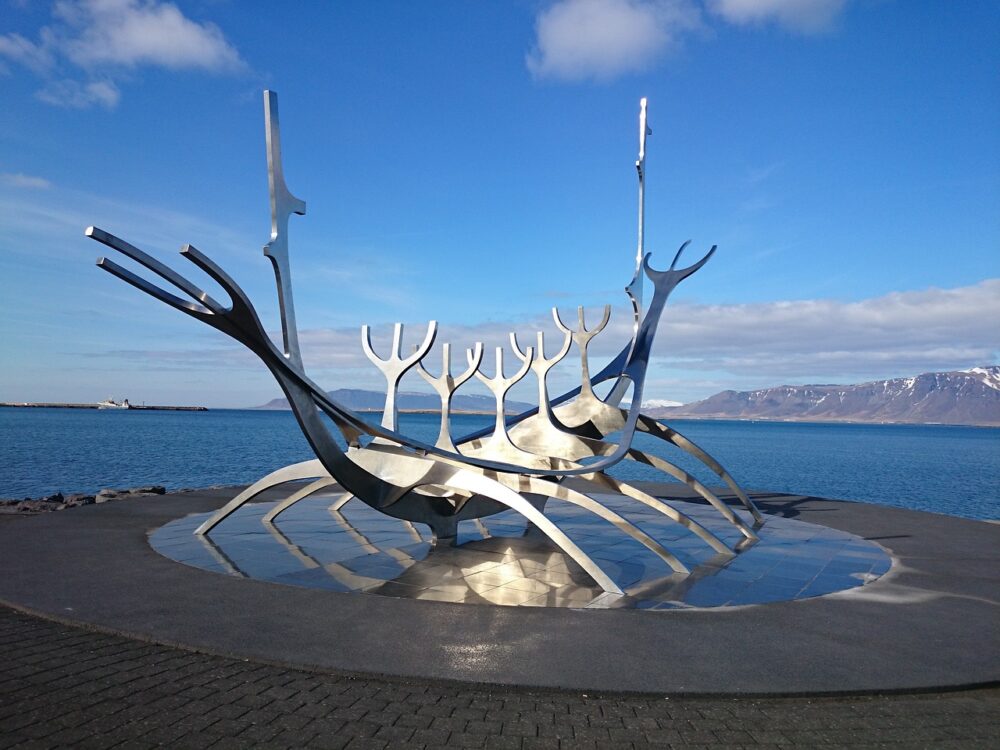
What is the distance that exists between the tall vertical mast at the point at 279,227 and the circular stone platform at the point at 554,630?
319 centimetres

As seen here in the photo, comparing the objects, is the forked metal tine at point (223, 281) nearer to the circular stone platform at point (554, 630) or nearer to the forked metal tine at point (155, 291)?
the forked metal tine at point (155, 291)

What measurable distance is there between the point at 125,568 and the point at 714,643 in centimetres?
737

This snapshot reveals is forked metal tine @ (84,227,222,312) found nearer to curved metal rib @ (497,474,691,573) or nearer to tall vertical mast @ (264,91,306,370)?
tall vertical mast @ (264,91,306,370)

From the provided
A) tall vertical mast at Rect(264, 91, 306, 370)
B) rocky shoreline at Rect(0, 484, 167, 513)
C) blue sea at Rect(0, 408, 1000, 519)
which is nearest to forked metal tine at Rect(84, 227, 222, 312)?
tall vertical mast at Rect(264, 91, 306, 370)

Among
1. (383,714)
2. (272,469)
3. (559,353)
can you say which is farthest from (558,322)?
(272,469)

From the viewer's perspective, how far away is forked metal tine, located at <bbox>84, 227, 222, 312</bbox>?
7.51 meters

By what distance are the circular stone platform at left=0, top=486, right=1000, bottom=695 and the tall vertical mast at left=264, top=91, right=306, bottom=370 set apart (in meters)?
3.19

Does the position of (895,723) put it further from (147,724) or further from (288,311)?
Answer: (288,311)

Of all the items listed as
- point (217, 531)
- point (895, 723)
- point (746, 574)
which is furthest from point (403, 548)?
point (895, 723)

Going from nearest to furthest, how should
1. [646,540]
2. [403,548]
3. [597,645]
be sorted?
[597,645] < [646,540] < [403,548]

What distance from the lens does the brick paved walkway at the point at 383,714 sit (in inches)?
203

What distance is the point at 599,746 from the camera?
512cm

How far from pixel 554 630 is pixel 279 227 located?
6.11 meters

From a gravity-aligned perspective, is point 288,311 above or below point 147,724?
above
